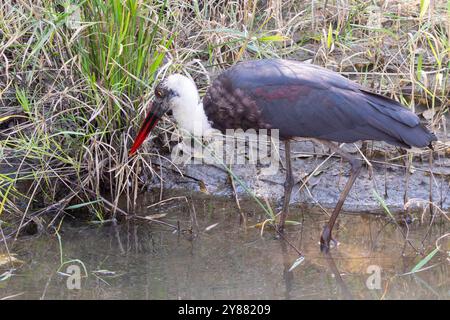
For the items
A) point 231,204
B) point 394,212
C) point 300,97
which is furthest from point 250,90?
point 394,212

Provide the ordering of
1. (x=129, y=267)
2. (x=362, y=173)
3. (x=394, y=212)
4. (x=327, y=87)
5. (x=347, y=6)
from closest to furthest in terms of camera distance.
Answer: (x=129, y=267) → (x=327, y=87) → (x=394, y=212) → (x=362, y=173) → (x=347, y=6)

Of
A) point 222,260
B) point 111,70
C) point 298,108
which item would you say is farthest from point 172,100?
point 222,260

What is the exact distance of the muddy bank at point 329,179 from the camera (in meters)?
5.38

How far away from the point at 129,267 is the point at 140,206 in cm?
79

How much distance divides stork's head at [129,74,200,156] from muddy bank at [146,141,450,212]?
0.38 metres

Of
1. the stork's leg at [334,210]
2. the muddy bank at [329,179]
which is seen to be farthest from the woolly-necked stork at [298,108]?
the muddy bank at [329,179]

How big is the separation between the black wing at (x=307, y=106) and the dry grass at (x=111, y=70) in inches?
14.3

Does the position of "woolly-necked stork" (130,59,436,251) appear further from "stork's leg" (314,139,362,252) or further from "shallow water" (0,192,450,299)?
"shallow water" (0,192,450,299)

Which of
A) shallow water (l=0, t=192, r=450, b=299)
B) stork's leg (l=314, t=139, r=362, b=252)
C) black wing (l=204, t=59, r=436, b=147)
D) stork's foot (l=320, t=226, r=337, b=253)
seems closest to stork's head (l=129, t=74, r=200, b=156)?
black wing (l=204, t=59, r=436, b=147)

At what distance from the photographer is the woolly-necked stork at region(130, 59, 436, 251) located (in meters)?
4.74

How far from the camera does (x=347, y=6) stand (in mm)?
5938

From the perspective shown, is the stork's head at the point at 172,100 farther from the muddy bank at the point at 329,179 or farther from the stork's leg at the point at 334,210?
the stork's leg at the point at 334,210

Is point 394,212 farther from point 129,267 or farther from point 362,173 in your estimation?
point 129,267

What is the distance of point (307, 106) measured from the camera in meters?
4.85
